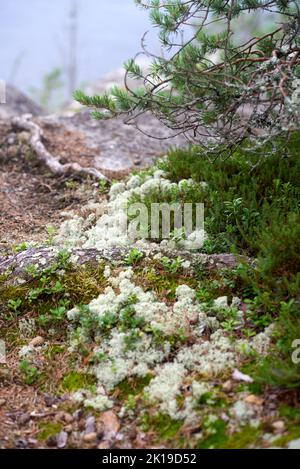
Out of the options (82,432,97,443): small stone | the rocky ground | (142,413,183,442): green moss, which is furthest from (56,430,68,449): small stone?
(142,413,183,442): green moss

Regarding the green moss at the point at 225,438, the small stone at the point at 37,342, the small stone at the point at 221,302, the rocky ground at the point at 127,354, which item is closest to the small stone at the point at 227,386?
the rocky ground at the point at 127,354

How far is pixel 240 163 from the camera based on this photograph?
5.26 meters

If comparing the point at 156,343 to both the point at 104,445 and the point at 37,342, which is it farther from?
the point at 37,342

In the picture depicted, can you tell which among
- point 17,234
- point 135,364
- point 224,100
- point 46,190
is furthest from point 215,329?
point 46,190

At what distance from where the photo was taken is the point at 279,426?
2979mm

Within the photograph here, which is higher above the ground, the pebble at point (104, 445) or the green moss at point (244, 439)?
the green moss at point (244, 439)

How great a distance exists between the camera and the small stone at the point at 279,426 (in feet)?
9.70

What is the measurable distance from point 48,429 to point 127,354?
2.40ft

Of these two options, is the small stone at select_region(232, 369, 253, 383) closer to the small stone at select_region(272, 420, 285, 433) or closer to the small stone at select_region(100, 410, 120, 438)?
the small stone at select_region(272, 420, 285, 433)

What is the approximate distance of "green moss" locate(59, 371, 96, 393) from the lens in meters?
3.57

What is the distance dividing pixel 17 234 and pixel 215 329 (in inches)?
113

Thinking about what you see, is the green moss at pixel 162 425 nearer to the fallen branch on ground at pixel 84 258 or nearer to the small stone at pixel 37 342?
the small stone at pixel 37 342

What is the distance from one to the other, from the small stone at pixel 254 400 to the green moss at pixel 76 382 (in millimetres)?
1076

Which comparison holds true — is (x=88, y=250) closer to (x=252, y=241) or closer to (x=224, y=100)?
(x=252, y=241)
